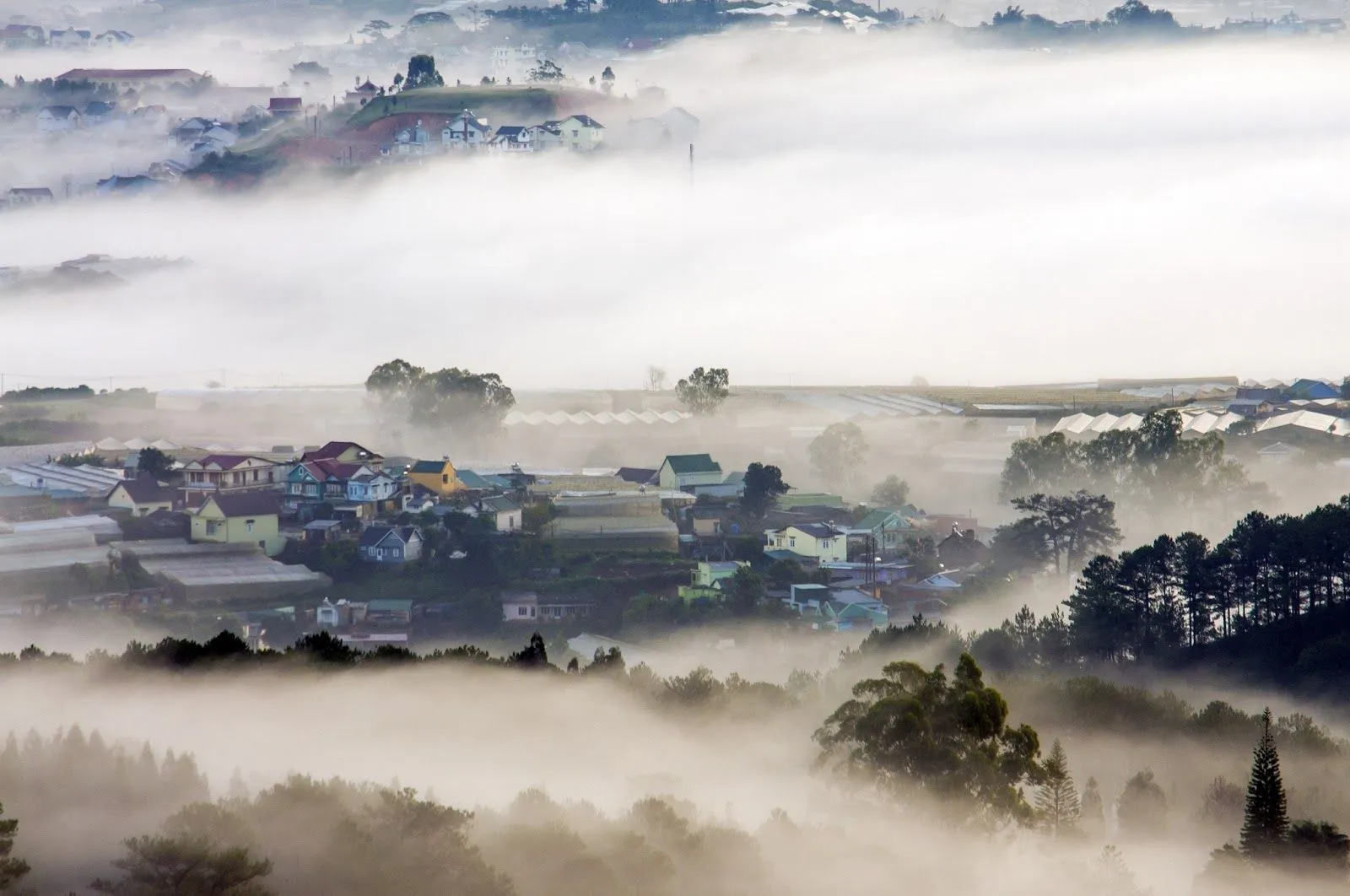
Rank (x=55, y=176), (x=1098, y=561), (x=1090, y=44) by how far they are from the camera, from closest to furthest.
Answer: (x=1098, y=561)
(x=55, y=176)
(x=1090, y=44)

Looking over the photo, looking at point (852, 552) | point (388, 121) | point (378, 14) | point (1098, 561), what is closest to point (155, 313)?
point (388, 121)

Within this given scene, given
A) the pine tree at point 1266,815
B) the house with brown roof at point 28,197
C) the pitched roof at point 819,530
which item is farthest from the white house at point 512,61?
the pine tree at point 1266,815

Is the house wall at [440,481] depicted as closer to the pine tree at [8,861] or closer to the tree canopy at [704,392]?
the tree canopy at [704,392]

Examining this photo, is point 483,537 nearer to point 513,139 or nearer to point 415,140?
point 415,140

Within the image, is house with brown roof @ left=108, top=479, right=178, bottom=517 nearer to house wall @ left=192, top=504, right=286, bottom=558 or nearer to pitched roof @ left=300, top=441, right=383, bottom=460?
house wall @ left=192, top=504, right=286, bottom=558

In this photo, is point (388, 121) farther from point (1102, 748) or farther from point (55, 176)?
point (1102, 748)

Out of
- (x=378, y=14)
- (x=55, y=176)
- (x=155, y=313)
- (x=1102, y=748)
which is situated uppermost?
(x=378, y=14)

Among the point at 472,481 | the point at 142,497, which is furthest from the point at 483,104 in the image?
the point at 142,497
